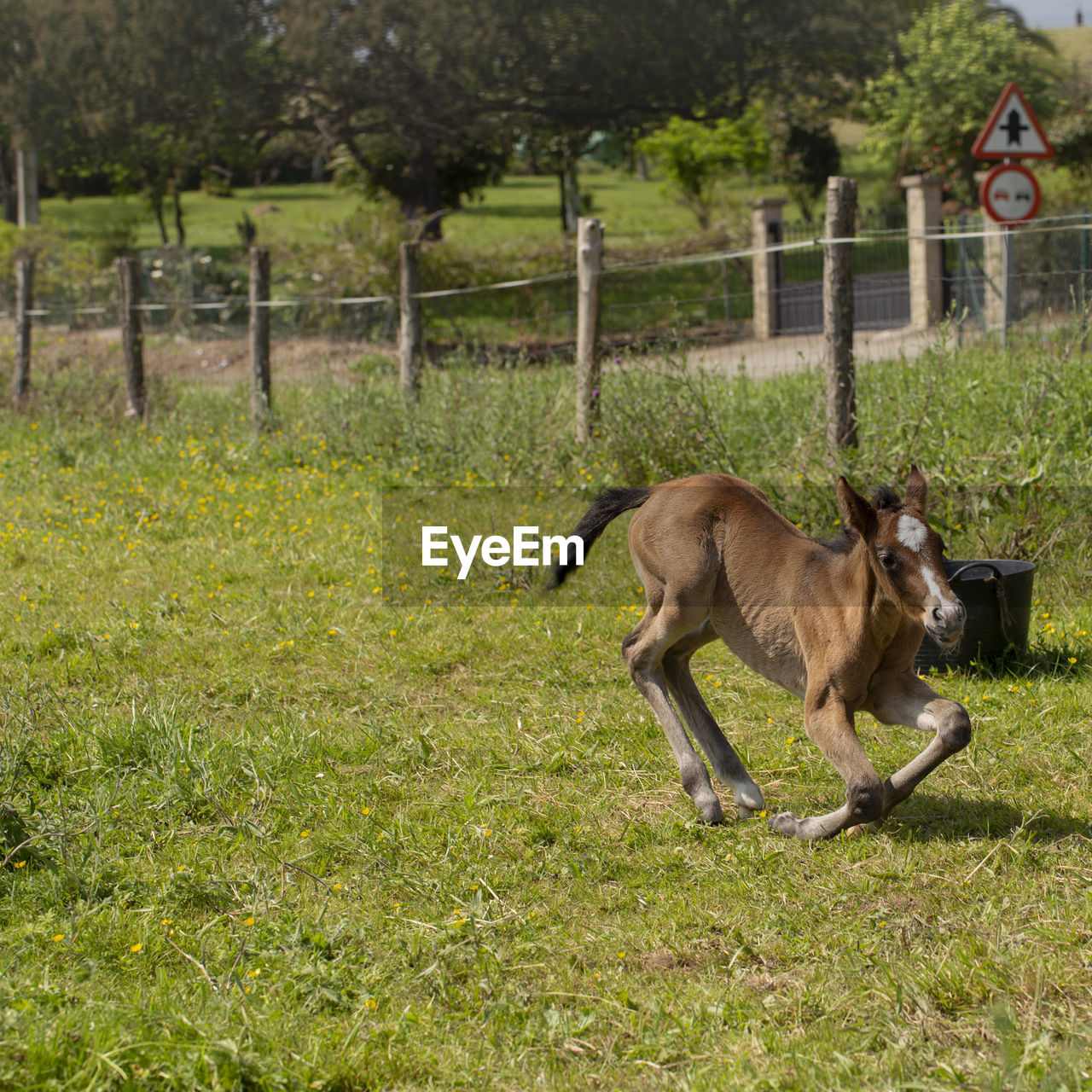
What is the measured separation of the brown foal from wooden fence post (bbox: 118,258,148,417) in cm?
894

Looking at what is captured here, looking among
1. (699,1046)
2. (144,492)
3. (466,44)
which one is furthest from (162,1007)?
(466,44)

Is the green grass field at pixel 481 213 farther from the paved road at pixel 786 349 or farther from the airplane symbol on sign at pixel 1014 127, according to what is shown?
the airplane symbol on sign at pixel 1014 127

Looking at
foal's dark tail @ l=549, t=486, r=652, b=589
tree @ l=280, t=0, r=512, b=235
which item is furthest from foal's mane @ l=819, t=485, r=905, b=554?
tree @ l=280, t=0, r=512, b=235

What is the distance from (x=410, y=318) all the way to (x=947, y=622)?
322 inches

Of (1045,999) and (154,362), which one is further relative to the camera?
(154,362)

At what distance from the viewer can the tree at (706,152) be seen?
30828mm

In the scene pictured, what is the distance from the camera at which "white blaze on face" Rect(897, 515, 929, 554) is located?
365cm

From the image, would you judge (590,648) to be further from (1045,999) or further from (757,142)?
(757,142)

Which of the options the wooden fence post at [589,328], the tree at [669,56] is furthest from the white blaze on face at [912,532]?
the tree at [669,56]

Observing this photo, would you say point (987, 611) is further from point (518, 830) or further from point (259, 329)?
point (259, 329)

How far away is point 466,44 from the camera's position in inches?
1187

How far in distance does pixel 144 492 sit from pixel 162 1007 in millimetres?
7040

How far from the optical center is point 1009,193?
33.3 feet

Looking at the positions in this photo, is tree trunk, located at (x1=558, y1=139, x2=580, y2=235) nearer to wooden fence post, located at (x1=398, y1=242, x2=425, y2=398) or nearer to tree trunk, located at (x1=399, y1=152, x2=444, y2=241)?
tree trunk, located at (x1=399, y1=152, x2=444, y2=241)
